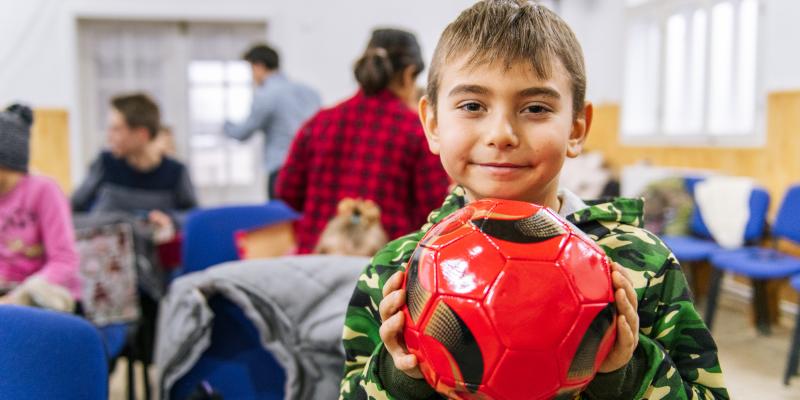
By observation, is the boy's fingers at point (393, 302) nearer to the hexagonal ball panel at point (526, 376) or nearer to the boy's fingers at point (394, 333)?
the boy's fingers at point (394, 333)

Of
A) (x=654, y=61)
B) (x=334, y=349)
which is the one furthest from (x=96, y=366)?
(x=654, y=61)

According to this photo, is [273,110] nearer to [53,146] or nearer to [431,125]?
[53,146]

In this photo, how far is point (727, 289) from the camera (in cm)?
511

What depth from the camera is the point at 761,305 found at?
4312 millimetres

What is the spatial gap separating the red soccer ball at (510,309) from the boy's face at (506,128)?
0.16m

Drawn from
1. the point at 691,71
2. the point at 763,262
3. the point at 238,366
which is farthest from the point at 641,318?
the point at 691,71

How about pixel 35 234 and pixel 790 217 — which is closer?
pixel 35 234

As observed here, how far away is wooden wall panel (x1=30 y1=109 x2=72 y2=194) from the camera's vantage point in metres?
6.75

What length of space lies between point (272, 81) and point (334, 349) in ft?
11.8

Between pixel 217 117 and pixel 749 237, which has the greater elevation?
pixel 217 117

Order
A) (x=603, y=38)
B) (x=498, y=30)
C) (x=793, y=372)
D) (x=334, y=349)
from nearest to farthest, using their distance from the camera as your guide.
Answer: (x=498, y=30)
(x=334, y=349)
(x=793, y=372)
(x=603, y=38)

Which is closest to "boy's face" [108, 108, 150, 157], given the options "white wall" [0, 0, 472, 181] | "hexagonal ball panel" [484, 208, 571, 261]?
"hexagonal ball panel" [484, 208, 571, 261]

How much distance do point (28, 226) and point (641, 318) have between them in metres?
2.07

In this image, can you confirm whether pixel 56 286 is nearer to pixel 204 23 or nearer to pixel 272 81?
pixel 272 81
